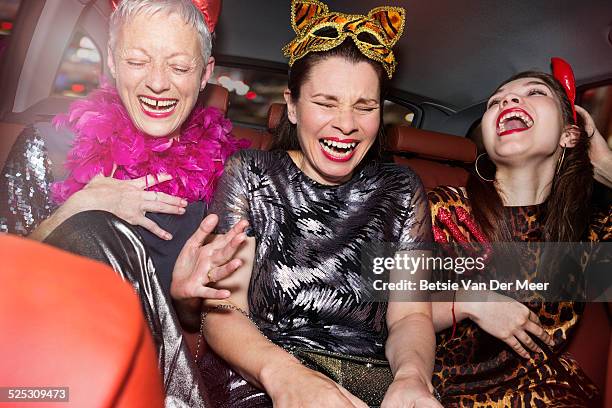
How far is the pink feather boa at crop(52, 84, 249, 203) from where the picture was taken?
1.25m

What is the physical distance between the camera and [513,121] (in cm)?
141

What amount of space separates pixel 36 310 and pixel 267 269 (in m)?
0.85

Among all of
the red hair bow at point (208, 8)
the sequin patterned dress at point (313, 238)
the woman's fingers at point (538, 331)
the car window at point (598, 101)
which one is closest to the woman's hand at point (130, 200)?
the sequin patterned dress at point (313, 238)

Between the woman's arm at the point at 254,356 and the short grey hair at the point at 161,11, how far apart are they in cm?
47

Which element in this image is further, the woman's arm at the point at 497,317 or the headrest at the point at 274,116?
the headrest at the point at 274,116

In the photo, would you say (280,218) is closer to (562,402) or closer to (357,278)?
(357,278)

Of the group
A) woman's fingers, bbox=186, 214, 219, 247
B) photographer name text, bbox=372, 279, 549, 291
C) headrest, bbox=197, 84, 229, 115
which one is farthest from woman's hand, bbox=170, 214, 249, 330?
headrest, bbox=197, 84, 229, 115

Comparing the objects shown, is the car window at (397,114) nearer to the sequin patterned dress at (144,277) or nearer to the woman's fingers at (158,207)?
the woman's fingers at (158,207)

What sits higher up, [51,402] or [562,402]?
[51,402]

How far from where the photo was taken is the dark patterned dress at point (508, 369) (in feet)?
4.05

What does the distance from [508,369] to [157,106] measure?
3.11 feet

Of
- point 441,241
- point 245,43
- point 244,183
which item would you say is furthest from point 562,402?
point 245,43

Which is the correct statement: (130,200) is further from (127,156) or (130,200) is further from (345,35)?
(345,35)

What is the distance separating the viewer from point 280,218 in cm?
116
